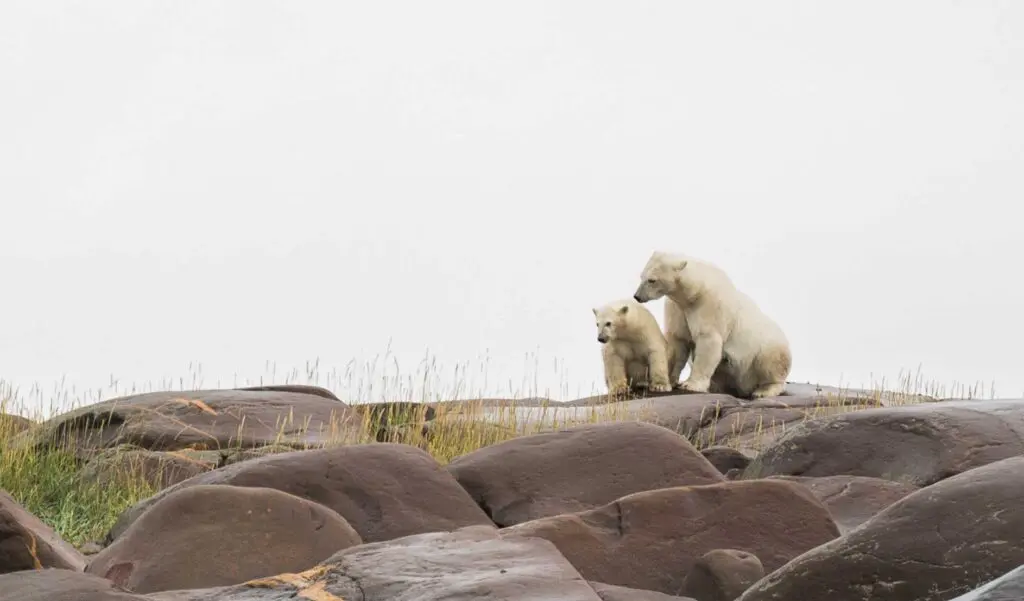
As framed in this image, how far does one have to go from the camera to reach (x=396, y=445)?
27.1ft

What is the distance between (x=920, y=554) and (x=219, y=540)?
10.6 feet

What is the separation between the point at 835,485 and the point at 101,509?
19.9ft

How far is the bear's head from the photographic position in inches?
586

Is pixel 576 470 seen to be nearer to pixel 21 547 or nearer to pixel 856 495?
pixel 856 495

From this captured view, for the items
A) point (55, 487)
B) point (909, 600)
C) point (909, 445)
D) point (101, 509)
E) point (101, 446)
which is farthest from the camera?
point (101, 446)

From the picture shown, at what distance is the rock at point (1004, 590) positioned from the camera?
3.64 meters

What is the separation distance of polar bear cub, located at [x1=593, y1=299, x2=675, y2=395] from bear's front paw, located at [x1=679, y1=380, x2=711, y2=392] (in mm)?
206

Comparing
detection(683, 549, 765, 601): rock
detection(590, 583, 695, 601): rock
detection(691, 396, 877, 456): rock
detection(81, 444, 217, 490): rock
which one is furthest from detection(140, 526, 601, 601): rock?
detection(691, 396, 877, 456): rock

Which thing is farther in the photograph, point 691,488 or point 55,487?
point 55,487

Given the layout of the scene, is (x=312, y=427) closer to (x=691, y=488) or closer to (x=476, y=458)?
(x=476, y=458)

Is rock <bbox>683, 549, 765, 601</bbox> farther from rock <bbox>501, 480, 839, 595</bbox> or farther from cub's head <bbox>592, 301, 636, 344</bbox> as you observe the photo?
cub's head <bbox>592, 301, 636, 344</bbox>

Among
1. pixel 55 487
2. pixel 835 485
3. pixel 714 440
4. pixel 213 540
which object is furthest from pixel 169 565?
pixel 714 440

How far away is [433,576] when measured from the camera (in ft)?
17.2

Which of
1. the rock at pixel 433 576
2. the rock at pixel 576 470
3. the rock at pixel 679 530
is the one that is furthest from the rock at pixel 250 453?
the rock at pixel 433 576
